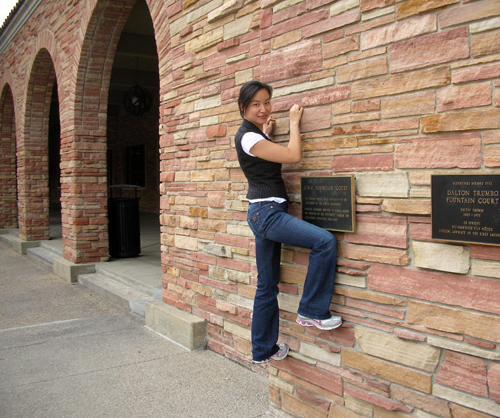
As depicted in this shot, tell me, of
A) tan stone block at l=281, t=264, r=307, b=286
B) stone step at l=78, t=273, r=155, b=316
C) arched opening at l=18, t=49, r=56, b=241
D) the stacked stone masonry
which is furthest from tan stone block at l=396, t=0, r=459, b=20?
arched opening at l=18, t=49, r=56, b=241

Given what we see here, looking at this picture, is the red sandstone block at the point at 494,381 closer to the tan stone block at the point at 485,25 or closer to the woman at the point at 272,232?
the woman at the point at 272,232

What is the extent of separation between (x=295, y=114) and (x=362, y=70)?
1.53ft

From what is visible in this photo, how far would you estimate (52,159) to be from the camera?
23.4 m

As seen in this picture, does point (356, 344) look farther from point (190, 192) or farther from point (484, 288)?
point (190, 192)

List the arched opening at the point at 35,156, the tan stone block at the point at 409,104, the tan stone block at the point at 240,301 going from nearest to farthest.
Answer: the tan stone block at the point at 409,104 → the tan stone block at the point at 240,301 → the arched opening at the point at 35,156

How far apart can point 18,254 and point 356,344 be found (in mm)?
9598

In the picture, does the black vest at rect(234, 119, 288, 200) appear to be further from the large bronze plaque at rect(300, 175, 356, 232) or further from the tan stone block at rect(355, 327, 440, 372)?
the tan stone block at rect(355, 327, 440, 372)

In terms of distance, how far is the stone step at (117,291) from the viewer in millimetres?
5176

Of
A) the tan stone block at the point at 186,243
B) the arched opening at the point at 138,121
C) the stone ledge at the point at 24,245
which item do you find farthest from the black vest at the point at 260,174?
the stone ledge at the point at 24,245

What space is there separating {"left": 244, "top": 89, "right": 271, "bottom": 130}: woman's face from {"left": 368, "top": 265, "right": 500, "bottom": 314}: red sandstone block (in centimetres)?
108

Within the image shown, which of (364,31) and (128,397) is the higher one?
(364,31)

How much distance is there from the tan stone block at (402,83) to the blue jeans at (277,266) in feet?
2.45

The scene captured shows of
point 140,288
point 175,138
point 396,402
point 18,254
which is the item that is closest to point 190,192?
point 175,138

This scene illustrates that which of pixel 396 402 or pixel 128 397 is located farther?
pixel 128 397
